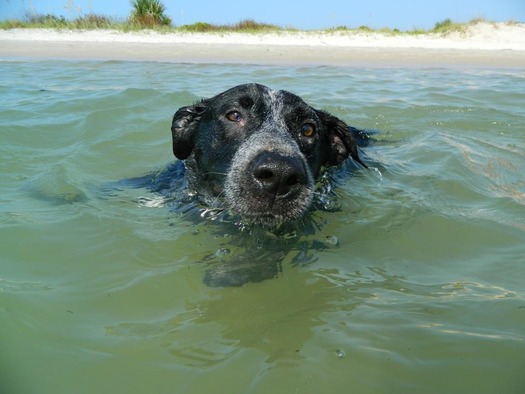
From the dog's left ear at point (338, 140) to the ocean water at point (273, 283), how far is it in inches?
13.5

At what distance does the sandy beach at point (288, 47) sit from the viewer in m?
17.2

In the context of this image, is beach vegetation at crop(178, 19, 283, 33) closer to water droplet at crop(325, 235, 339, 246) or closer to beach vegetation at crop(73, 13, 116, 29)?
beach vegetation at crop(73, 13, 116, 29)

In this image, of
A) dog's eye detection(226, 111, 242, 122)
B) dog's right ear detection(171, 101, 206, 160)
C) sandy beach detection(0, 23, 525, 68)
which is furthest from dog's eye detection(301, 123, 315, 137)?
sandy beach detection(0, 23, 525, 68)

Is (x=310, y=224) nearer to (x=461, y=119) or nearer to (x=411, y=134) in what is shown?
(x=411, y=134)

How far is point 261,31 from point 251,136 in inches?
966

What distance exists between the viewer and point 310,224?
4.20 metres

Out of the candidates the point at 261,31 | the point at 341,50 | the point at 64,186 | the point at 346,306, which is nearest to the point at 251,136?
the point at 346,306

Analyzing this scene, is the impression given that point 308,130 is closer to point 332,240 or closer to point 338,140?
point 338,140

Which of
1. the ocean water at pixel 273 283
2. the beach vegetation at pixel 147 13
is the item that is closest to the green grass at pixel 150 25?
the beach vegetation at pixel 147 13

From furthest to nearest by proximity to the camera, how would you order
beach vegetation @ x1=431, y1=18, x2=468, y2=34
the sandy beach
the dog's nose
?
1. beach vegetation @ x1=431, y1=18, x2=468, y2=34
2. the sandy beach
3. the dog's nose

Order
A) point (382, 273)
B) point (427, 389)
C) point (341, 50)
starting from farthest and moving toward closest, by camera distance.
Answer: point (341, 50) → point (382, 273) → point (427, 389)

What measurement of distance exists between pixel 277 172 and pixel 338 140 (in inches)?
82.9

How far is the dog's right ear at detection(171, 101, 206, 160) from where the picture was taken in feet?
16.6

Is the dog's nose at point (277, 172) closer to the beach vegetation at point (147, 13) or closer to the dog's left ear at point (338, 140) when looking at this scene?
the dog's left ear at point (338, 140)
